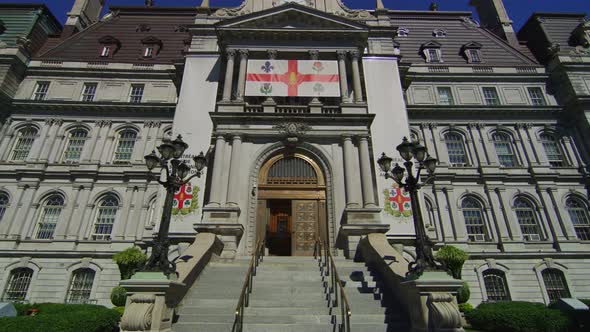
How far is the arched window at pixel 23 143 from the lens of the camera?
83.5 feet

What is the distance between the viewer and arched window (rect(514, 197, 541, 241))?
23.9 m

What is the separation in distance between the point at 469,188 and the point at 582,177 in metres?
9.07

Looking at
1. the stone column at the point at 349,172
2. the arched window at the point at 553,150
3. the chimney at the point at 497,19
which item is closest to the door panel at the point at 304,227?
the stone column at the point at 349,172

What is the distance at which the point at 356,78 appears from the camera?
19391 mm

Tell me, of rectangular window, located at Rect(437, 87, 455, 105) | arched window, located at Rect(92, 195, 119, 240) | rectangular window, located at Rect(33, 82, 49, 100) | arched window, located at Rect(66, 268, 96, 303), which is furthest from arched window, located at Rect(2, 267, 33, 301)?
rectangular window, located at Rect(437, 87, 455, 105)

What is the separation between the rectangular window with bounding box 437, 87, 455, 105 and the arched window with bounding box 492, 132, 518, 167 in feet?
15.6

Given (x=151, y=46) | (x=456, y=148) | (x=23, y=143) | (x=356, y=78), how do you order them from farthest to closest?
(x=151, y=46)
(x=456, y=148)
(x=23, y=143)
(x=356, y=78)

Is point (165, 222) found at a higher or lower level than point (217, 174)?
lower

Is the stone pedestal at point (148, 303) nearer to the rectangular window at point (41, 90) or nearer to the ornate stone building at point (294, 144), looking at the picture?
the ornate stone building at point (294, 144)

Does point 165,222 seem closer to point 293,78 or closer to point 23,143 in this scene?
point 293,78

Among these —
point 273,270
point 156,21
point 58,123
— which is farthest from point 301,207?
point 156,21

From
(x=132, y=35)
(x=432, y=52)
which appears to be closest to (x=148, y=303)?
(x=432, y=52)

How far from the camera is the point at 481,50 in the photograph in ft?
104

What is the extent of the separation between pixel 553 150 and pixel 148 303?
3216 cm
